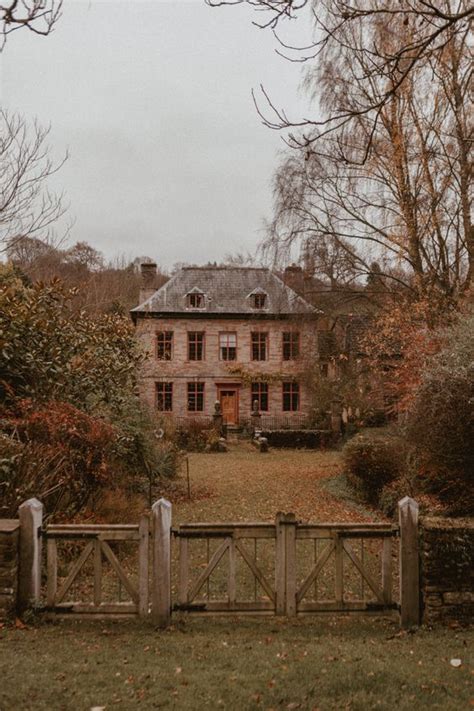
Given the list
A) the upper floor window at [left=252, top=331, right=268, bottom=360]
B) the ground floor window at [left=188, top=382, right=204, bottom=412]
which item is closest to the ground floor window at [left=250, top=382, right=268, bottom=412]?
the upper floor window at [left=252, top=331, right=268, bottom=360]

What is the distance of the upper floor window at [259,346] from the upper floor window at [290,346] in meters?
1.11

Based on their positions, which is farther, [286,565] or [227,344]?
Answer: [227,344]

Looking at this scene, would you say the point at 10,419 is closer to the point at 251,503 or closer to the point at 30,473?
the point at 30,473

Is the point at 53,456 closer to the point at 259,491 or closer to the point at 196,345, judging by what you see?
the point at 259,491

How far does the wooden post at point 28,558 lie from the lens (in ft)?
19.4

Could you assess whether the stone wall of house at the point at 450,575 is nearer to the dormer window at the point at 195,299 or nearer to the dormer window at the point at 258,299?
the dormer window at the point at 258,299

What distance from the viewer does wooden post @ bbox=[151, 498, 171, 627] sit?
19.1 feet

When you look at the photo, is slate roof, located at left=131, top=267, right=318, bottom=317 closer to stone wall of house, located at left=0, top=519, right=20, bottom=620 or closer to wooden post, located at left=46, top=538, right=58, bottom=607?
wooden post, located at left=46, top=538, right=58, bottom=607

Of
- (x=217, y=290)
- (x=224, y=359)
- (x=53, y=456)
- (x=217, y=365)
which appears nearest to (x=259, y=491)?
(x=53, y=456)

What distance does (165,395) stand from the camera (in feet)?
112

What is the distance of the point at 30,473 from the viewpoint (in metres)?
7.70

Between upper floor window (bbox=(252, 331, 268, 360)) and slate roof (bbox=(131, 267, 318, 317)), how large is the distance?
1.52 meters

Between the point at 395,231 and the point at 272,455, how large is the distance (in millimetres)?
12183

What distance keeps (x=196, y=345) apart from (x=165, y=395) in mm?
3449
